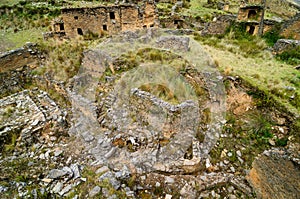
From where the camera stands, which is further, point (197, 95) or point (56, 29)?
point (56, 29)

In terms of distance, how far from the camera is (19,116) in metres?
6.73

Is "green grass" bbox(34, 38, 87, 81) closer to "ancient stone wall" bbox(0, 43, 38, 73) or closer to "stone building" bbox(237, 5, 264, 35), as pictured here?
"ancient stone wall" bbox(0, 43, 38, 73)

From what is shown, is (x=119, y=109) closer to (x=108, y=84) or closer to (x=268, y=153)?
(x=108, y=84)

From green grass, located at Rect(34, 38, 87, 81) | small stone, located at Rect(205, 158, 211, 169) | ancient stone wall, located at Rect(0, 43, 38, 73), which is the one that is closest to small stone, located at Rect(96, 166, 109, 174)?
small stone, located at Rect(205, 158, 211, 169)

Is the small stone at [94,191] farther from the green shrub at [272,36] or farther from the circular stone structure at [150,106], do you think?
the green shrub at [272,36]

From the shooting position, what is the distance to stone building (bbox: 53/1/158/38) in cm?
1247

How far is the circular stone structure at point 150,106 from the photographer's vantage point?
228 inches

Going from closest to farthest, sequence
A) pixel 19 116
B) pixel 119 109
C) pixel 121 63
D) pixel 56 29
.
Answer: pixel 19 116
pixel 119 109
pixel 121 63
pixel 56 29

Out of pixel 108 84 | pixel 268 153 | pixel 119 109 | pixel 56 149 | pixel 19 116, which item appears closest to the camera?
pixel 268 153

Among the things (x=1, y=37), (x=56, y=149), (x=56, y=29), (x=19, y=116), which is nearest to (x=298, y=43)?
(x=56, y=149)

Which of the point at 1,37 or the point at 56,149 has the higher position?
the point at 1,37

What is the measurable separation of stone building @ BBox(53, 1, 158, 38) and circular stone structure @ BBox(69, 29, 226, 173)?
3399 millimetres

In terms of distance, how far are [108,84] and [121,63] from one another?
1.25 meters

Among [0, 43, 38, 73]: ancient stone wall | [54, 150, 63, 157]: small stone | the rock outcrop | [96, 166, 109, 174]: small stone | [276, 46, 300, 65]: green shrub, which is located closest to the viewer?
the rock outcrop
